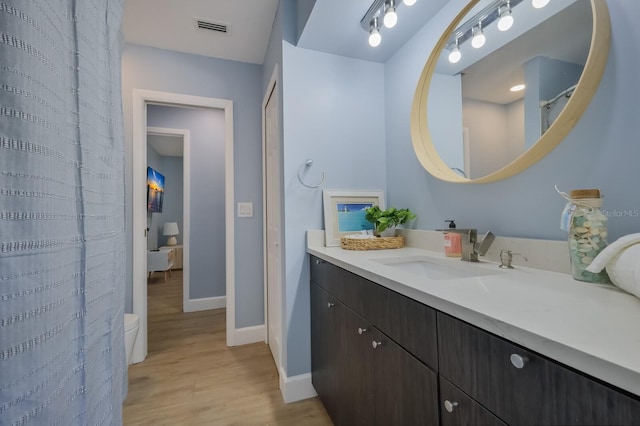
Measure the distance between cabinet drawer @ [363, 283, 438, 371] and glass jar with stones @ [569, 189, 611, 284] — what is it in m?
0.47

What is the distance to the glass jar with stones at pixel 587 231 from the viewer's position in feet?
2.35

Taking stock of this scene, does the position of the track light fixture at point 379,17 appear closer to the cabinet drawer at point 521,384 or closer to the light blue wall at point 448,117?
the light blue wall at point 448,117

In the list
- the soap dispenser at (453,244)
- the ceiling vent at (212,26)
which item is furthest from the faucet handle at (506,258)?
→ the ceiling vent at (212,26)

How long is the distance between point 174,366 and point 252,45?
261 cm

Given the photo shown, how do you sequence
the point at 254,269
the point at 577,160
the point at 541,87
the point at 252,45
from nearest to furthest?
the point at 577,160 < the point at 541,87 < the point at 252,45 < the point at 254,269

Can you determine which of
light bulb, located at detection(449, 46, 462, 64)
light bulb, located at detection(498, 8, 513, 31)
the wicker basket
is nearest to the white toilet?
the wicker basket

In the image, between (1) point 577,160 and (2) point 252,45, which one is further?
(2) point 252,45

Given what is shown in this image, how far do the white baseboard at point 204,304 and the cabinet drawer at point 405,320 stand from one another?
2.80 meters

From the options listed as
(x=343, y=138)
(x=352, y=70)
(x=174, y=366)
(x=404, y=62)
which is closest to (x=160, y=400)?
(x=174, y=366)

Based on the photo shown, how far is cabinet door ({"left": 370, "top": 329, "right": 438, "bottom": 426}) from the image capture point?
66cm

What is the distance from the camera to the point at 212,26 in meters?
2.01

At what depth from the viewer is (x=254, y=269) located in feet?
8.02

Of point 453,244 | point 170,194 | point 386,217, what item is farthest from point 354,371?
point 170,194

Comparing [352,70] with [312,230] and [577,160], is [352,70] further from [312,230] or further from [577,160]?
[577,160]
